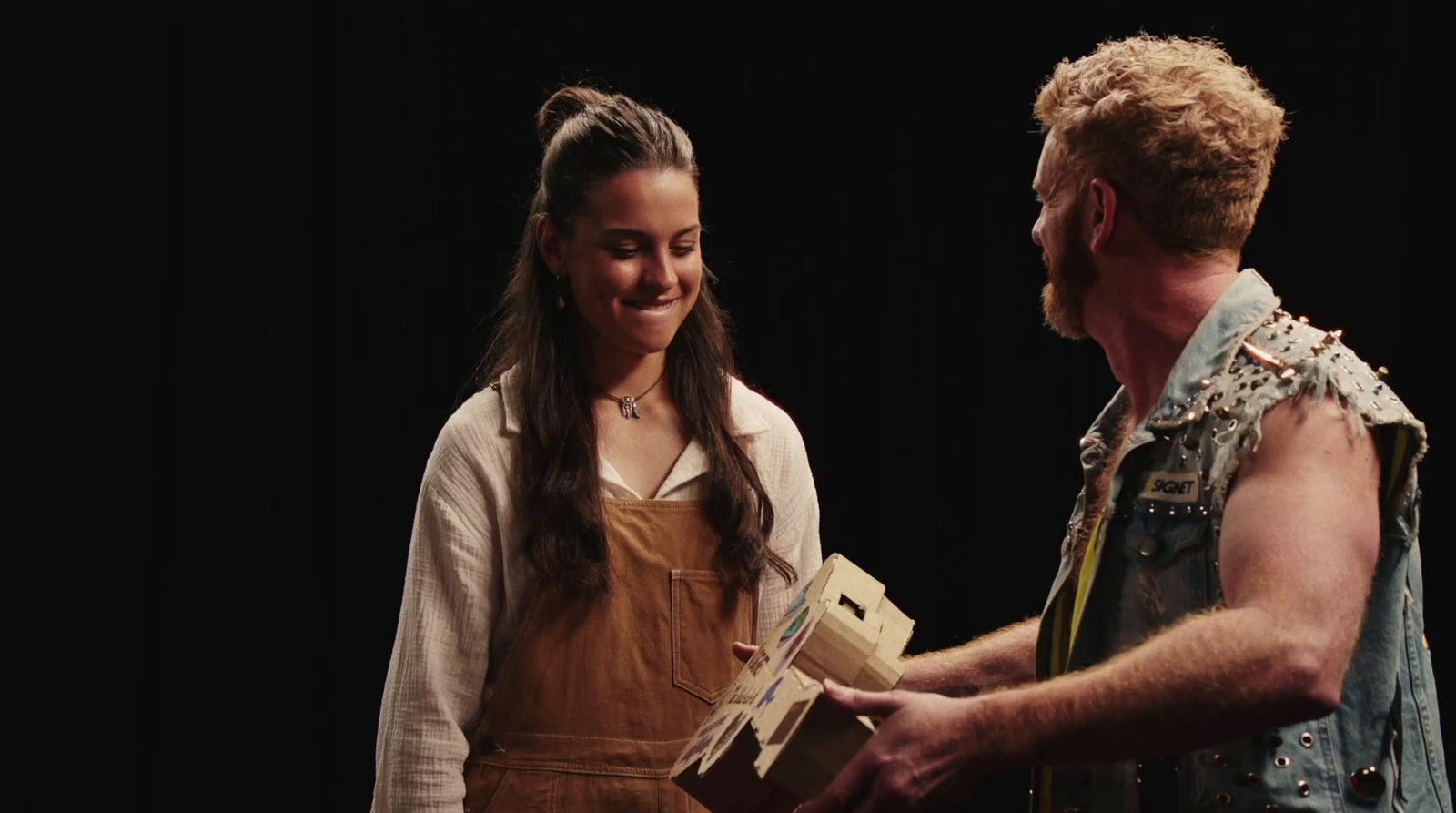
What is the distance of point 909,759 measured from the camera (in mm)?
1582

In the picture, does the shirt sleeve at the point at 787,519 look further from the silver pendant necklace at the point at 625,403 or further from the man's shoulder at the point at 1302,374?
the man's shoulder at the point at 1302,374

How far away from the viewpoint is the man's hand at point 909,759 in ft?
5.19

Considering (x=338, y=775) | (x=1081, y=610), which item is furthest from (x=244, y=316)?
(x=1081, y=610)

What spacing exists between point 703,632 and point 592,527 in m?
0.22

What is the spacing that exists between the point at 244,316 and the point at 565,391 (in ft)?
4.66

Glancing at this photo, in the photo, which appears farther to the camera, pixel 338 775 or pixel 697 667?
pixel 338 775

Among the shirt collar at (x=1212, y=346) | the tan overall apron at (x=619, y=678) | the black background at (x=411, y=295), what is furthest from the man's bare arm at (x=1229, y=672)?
the black background at (x=411, y=295)

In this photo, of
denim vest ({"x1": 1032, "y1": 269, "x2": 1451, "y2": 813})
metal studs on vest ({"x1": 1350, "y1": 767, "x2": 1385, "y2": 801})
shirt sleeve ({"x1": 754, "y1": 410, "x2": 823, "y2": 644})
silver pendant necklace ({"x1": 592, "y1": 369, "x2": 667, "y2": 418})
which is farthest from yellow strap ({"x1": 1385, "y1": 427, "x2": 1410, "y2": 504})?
silver pendant necklace ({"x1": 592, "y1": 369, "x2": 667, "y2": 418})

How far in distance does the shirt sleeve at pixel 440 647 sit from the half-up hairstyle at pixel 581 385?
8cm

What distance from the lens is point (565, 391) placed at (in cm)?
214

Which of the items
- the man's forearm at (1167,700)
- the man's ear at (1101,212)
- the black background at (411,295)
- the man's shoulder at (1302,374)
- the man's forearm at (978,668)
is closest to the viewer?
the man's forearm at (1167,700)

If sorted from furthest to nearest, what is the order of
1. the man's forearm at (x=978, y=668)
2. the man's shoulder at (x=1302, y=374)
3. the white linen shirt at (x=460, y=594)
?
the man's forearm at (x=978, y=668) → the white linen shirt at (x=460, y=594) → the man's shoulder at (x=1302, y=374)

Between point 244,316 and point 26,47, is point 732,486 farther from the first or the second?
point 26,47

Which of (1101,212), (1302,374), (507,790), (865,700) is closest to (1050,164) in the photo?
(1101,212)
